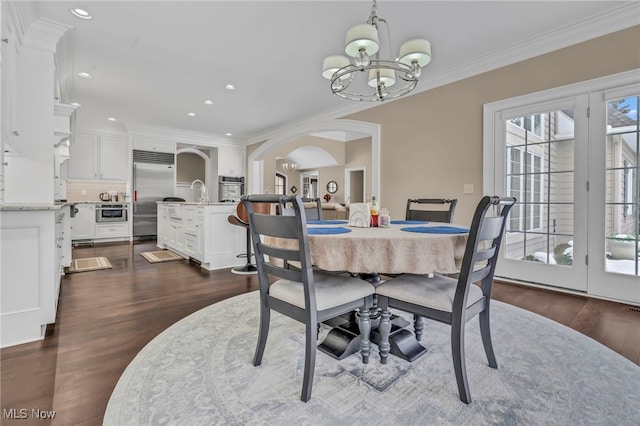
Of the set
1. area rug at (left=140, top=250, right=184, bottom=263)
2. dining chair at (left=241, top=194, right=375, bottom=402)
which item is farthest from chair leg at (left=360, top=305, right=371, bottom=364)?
area rug at (left=140, top=250, right=184, bottom=263)

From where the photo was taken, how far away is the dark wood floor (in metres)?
1.44

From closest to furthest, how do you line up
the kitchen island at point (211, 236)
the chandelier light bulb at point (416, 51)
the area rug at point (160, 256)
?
the chandelier light bulb at point (416, 51) → the kitchen island at point (211, 236) → the area rug at point (160, 256)

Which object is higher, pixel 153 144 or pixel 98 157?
pixel 153 144

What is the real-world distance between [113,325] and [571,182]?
4452 millimetres

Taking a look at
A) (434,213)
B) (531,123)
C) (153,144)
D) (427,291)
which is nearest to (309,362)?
(427,291)

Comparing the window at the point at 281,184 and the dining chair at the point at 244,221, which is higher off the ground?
the window at the point at 281,184

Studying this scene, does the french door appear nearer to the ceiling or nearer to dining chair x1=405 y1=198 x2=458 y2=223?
the ceiling

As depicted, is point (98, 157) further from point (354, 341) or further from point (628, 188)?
point (628, 188)

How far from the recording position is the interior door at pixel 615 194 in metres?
2.71

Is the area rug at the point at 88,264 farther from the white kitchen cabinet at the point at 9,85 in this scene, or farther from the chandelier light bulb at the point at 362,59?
the chandelier light bulb at the point at 362,59

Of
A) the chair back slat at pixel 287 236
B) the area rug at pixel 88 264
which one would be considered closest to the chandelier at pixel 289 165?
the area rug at pixel 88 264

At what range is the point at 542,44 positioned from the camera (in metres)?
3.12

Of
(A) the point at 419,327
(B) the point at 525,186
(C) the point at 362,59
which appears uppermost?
(C) the point at 362,59

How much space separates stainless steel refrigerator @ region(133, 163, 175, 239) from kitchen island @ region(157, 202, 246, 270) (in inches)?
114
